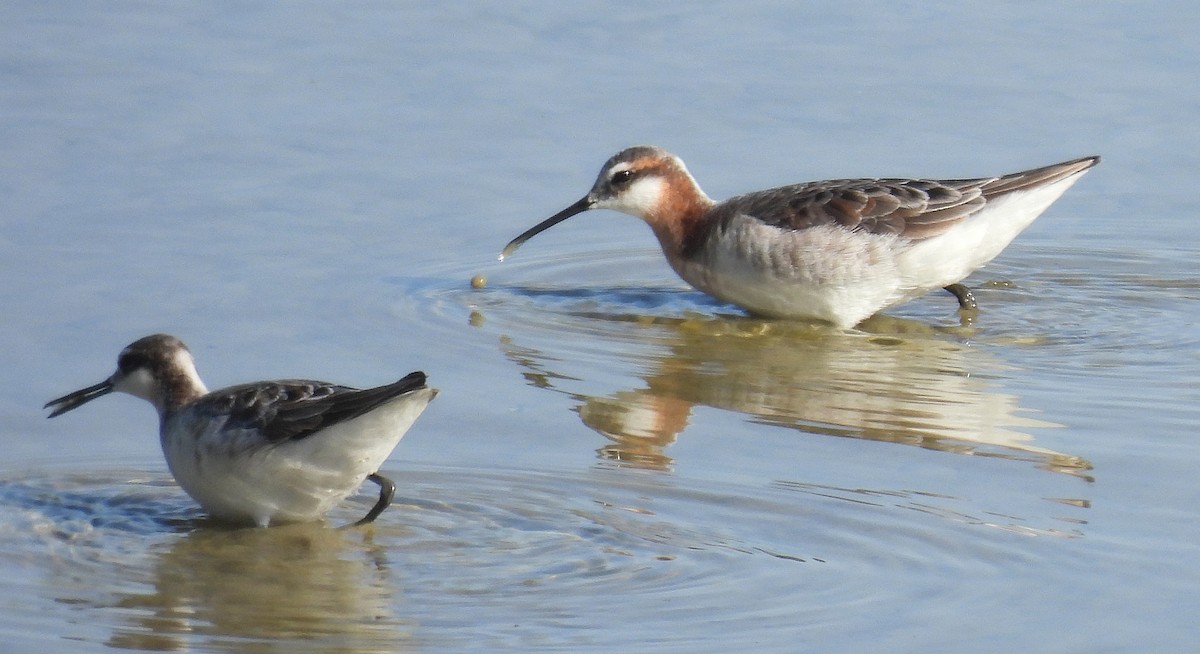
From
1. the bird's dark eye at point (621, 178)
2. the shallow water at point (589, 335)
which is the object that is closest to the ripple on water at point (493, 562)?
the shallow water at point (589, 335)

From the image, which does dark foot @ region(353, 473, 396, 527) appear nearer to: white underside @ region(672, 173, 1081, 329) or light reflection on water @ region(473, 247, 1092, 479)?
light reflection on water @ region(473, 247, 1092, 479)

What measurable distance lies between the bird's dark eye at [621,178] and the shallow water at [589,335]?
54cm

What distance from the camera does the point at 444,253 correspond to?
11594 millimetres

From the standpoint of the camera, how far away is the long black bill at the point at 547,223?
37.6 ft

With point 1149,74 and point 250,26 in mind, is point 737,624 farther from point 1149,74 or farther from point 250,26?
point 250,26

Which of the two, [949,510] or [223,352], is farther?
[223,352]

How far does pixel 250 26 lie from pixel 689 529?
9130mm

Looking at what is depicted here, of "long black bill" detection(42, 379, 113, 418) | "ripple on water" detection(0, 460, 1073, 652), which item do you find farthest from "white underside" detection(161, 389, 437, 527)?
"long black bill" detection(42, 379, 113, 418)

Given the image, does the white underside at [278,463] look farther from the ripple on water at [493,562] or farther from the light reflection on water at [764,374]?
the light reflection on water at [764,374]

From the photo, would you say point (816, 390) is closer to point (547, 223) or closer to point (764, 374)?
point (764, 374)

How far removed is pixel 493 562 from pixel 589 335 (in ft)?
11.6

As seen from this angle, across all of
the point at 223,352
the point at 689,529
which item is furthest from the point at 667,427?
the point at 223,352

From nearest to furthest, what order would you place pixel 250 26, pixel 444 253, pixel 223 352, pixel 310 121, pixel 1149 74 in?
pixel 223 352 < pixel 444 253 < pixel 310 121 < pixel 1149 74 < pixel 250 26

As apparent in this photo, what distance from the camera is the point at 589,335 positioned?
10.4m
